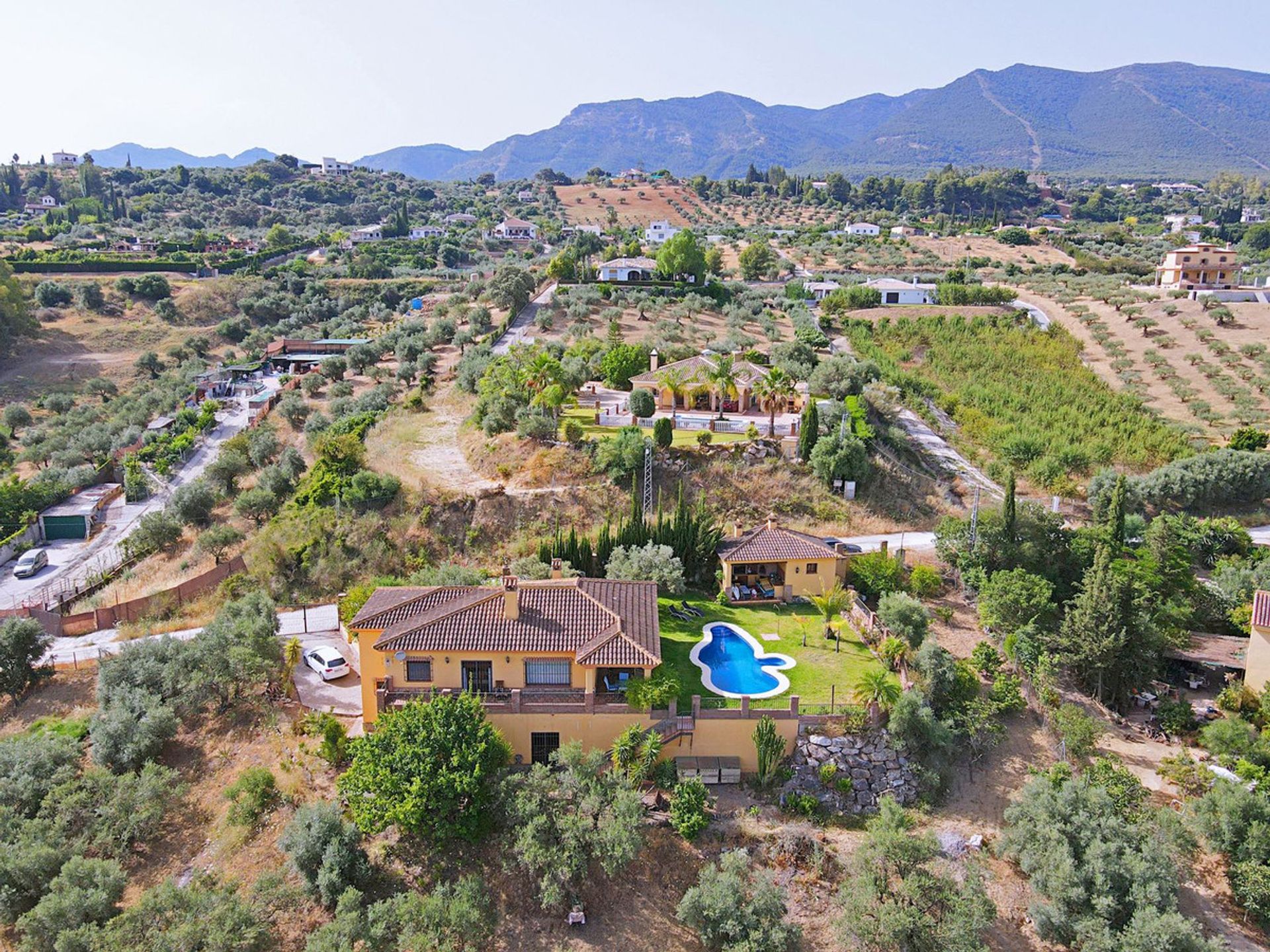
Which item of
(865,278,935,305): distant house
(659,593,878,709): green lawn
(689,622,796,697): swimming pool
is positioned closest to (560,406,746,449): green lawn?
(659,593,878,709): green lawn

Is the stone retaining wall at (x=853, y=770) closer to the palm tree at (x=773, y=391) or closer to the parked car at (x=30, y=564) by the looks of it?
the palm tree at (x=773, y=391)

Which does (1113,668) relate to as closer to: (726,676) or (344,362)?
(726,676)

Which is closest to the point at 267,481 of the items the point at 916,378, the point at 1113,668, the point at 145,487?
the point at 145,487

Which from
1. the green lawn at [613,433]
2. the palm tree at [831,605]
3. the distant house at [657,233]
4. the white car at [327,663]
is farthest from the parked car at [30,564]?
the distant house at [657,233]

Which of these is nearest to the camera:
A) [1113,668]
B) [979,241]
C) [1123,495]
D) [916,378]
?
[1113,668]

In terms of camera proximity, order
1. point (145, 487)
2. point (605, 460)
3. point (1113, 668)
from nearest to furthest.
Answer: point (1113, 668)
point (605, 460)
point (145, 487)

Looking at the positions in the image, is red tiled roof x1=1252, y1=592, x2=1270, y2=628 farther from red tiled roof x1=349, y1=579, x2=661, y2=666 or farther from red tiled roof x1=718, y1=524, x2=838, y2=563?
red tiled roof x1=349, y1=579, x2=661, y2=666

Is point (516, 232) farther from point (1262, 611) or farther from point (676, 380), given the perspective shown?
point (1262, 611)
